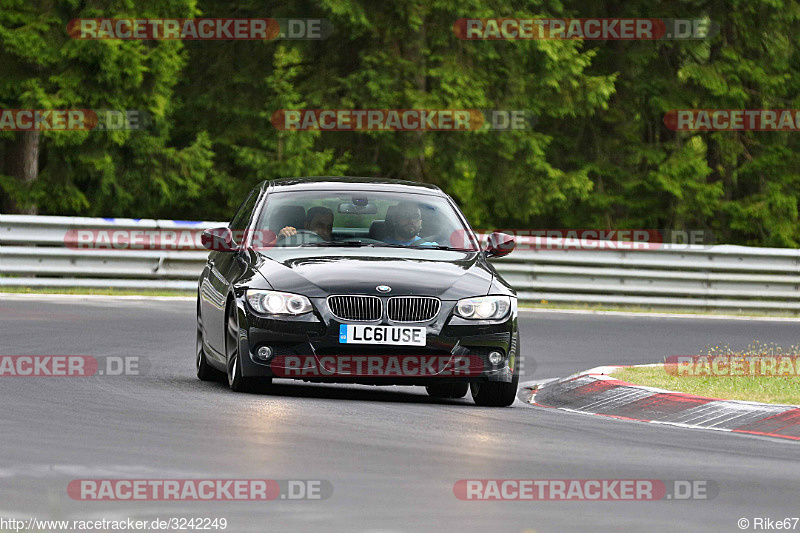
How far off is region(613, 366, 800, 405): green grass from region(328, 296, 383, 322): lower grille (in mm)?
2730

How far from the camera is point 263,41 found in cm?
3616

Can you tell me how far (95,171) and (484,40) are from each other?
340 inches

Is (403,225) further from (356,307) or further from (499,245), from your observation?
(356,307)

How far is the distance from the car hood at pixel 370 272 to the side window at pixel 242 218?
0.99m

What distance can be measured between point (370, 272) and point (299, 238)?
1.15 meters

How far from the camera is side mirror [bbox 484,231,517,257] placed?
41.7 ft

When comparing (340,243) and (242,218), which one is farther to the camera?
(242,218)

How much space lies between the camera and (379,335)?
11.2 m

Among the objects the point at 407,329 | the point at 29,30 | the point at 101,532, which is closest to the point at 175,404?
the point at 407,329

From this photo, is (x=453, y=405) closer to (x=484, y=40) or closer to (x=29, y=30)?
(x=29, y=30)

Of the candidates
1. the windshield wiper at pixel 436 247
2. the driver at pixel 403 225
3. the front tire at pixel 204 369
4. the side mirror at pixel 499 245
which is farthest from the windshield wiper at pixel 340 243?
the front tire at pixel 204 369

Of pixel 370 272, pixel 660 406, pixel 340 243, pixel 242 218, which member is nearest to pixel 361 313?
pixel 370 272

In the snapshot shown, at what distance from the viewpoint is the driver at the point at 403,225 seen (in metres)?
12.5

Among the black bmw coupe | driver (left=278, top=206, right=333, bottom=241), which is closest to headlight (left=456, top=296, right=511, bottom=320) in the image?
the black bmw coupe
